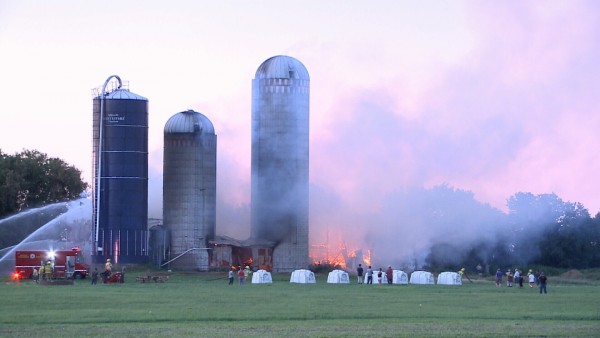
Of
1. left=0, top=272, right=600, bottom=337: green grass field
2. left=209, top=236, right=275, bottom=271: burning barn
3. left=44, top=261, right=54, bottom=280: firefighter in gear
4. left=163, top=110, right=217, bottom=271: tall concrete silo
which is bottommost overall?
left=0, top=272, right=600, bottom=337: green grass field

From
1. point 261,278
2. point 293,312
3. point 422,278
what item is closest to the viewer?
point 293,312

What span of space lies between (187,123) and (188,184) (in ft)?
17.7

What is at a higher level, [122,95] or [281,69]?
[281,69]

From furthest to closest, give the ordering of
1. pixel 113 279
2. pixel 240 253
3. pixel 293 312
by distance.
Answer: pixel 240 253
pixel 113 279
pixel 293 312

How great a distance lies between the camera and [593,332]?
140 ft

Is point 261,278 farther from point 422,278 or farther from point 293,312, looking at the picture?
point 293,312

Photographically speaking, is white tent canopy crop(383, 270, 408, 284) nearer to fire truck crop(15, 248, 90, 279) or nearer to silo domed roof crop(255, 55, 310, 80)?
fire truck crop(15, 248, 90, 279)

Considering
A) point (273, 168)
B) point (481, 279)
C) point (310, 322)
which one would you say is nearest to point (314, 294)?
point (310, 322)

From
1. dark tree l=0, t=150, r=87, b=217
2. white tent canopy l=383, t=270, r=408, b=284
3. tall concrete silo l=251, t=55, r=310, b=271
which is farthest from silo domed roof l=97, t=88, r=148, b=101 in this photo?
white tent canopy l=383, t=270, r=408, b=284

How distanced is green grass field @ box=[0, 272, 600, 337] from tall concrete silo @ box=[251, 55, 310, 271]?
35.4 m

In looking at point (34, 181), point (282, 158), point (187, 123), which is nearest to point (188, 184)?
point (187, 123)

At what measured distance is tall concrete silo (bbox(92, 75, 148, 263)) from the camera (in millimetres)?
107250

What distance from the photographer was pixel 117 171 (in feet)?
354

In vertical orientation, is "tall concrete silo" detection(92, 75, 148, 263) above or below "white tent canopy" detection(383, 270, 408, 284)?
above
